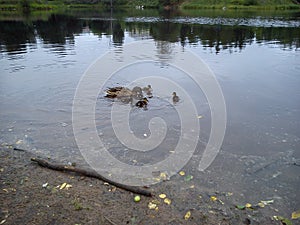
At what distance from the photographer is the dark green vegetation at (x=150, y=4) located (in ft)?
283

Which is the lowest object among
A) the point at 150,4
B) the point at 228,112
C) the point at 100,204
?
the point at 100,204

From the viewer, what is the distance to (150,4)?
4796 inches

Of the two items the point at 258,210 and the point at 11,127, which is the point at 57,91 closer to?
the point at 11,127

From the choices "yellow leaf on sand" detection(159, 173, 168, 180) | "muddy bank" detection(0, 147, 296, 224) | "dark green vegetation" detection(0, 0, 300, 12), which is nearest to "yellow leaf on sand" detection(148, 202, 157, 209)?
"muddy bank" detection(0, 147, 296, 224)

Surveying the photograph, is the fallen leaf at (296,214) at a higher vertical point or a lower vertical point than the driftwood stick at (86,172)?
lower

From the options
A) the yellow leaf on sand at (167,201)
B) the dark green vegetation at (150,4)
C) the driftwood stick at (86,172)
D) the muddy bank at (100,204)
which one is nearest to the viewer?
the muddy bank at (100,204)

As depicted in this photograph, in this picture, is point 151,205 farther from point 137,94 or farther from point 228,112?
point 137,94

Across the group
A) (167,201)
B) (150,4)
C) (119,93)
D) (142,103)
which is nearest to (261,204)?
(167,201)

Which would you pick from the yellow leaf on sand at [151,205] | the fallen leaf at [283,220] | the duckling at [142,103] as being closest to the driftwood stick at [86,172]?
the yellow leaf on sand at [151,205]

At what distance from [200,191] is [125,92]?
22.7ft

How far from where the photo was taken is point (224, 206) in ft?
18.6

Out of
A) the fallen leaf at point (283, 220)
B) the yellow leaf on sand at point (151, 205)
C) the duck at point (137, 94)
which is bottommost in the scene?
the fallen leaf at point (283, 220)

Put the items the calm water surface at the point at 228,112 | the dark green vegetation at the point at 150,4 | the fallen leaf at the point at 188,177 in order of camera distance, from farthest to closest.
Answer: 1. the dark green vegetation at the point at 150,4
2. the calm water surface at the point at 228,112
3. the fallen leaf at the point at 188,177

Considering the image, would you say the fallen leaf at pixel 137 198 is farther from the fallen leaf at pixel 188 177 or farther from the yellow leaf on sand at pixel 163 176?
the fallen leaf at pixel 188 177
